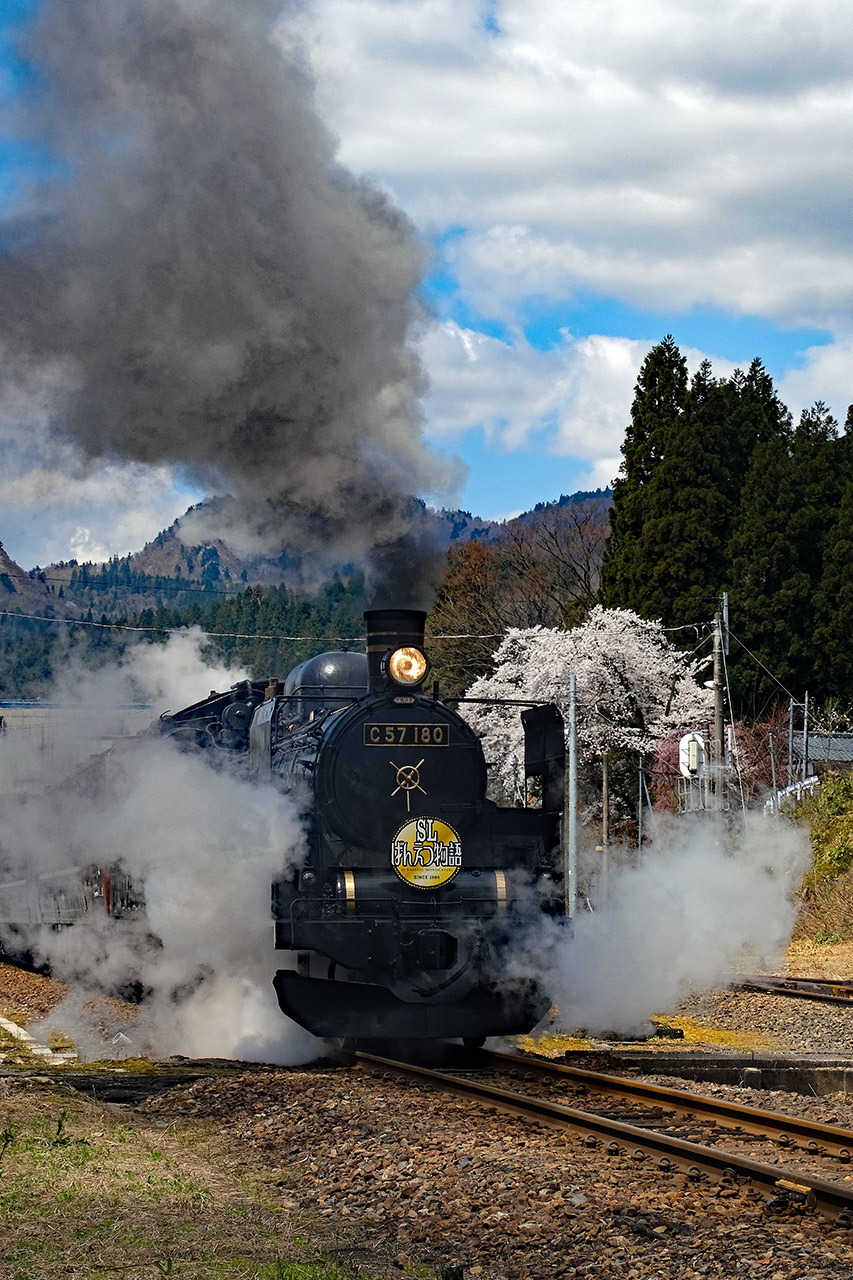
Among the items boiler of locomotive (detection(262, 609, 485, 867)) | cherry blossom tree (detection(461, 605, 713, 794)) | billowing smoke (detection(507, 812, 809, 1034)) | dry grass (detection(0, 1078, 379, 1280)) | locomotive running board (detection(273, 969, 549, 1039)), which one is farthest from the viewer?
cherry blossom tree (detection(461, 605, 713, 794))

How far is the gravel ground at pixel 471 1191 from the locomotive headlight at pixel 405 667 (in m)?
3.30

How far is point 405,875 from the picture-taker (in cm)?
1119

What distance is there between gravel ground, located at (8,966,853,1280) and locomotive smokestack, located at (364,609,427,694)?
3.33 metres

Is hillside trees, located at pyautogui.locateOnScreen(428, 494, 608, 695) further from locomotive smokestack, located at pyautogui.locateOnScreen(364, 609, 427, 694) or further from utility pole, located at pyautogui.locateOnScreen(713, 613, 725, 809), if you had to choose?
locomotive smokestack, located at pyautogui.locateOnScreen(364, 609, 427, 694)

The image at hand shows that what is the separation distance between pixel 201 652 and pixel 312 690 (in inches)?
321

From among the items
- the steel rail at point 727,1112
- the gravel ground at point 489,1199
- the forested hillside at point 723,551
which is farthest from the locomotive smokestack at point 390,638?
the forested hillside at point 723,551

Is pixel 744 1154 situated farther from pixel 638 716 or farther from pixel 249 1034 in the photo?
pixel 638 716

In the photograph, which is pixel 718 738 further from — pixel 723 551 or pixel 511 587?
pixel 511 587

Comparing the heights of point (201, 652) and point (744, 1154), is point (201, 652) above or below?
above

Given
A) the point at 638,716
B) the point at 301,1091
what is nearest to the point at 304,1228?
the point at 301,1091

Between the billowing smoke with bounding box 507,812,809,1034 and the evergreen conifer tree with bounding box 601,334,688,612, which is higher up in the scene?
the evergreen conifer tree with bounding box 601,334,688,612

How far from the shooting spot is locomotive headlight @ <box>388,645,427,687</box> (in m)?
11.6

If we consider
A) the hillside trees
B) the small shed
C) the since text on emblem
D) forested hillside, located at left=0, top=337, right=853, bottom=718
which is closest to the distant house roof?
the small shed

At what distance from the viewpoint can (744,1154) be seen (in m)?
7.50
